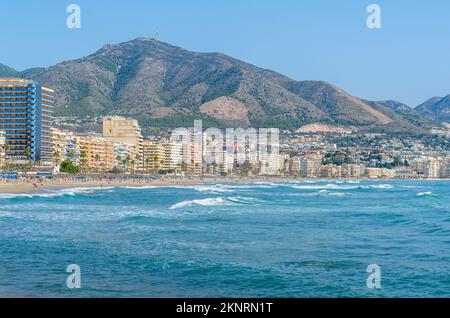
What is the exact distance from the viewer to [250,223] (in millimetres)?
31375

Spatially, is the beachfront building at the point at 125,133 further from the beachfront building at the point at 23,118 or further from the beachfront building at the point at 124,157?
the beachfront building at the point at 23,118

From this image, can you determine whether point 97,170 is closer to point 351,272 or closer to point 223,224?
point 223,224

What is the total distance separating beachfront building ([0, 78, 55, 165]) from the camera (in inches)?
4771

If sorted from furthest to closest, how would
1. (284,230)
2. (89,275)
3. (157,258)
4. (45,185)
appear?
(45,185) → (284,230) → (157,258) → (89,275)

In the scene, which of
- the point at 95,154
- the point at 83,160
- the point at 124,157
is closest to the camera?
the point at 83,160

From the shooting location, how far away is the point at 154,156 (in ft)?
568

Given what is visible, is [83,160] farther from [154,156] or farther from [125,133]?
[125,133]

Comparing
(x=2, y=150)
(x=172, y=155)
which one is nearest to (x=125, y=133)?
(x=172, y=155)

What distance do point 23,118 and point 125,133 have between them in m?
52.9

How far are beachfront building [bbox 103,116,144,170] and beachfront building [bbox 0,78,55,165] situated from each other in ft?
157

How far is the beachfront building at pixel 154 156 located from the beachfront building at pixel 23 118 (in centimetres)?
4729

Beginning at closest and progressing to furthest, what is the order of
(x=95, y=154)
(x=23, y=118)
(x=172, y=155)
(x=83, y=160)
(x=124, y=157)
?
1. (x=23, y=118)
2. (x=83, y=160)
3. (x=95, y=154)
4. (x=124, y=157)
5. (x=172, y=155)
